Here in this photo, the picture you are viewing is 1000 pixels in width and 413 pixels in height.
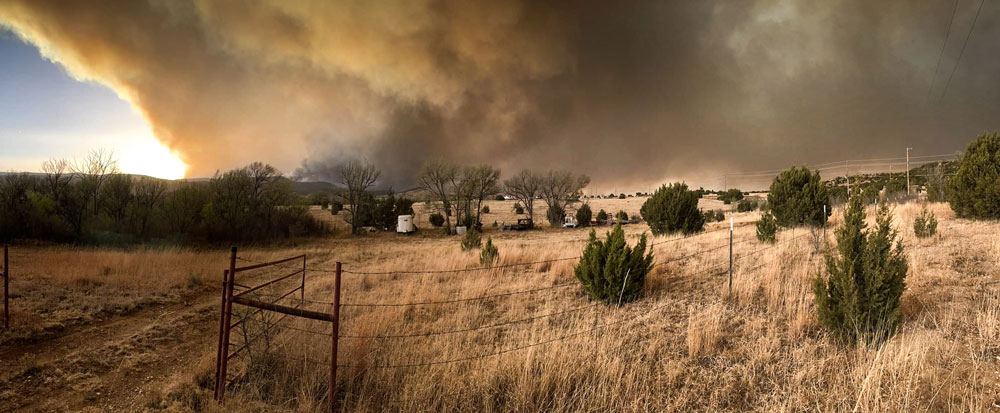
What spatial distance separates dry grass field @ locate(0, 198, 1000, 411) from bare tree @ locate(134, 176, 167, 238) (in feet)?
55.5

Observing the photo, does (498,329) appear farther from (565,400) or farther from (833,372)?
(833,372)

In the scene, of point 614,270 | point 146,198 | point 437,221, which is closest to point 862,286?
point 614,270

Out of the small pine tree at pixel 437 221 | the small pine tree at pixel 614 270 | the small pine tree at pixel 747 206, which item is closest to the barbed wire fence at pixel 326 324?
the small pine tree at pixel 614 270

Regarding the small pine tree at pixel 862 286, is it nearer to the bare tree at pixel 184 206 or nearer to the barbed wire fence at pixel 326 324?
the barbed wire fence at pixel 326 324

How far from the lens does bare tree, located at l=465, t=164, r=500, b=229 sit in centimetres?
4228

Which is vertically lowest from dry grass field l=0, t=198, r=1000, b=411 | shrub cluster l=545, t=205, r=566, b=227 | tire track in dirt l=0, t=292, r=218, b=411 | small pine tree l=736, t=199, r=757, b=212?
tire track in dirt l=0, t=292, r=218, b=411

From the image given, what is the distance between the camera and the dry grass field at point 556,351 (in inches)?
160

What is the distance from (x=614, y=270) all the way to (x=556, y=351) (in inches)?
136

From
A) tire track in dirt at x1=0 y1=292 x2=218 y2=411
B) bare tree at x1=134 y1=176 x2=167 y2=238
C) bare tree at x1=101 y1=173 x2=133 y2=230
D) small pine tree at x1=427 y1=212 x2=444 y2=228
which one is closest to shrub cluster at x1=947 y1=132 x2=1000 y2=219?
tire track in dirt at x1=0 y1=292 x2=218 y2=411

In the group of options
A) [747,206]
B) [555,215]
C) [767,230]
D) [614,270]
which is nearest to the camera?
[614,270]

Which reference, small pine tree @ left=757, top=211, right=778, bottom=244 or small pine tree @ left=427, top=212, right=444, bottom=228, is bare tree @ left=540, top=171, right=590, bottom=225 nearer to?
small pine tree @ left=427, top=212, right=444, bottom=228

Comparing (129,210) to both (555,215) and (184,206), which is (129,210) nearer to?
(184,206)

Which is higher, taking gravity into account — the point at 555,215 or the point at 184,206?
the point at 184,206

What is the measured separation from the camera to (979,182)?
48.5 feet
